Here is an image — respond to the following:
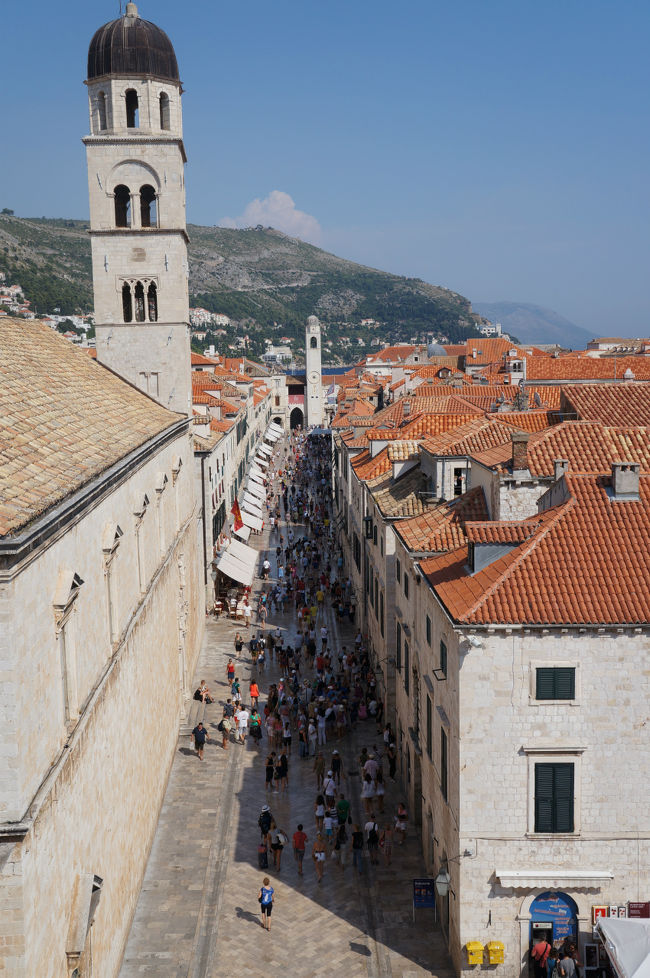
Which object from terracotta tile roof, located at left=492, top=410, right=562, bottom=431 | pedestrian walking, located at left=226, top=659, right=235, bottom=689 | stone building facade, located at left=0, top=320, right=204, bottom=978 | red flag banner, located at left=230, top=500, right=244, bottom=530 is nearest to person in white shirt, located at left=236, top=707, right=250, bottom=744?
stone building facade, located at left=0, top=320, right=204, bottom=978

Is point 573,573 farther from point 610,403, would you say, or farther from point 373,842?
point 610,403

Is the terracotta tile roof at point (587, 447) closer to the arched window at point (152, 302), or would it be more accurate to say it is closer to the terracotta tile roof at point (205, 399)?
the arched window at point (152, 302)

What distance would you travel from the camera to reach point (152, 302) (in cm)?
3812

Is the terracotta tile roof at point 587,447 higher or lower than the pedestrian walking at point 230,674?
higher

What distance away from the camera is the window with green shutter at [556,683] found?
704 inches

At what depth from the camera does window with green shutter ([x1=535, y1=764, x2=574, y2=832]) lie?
17969 millimetres

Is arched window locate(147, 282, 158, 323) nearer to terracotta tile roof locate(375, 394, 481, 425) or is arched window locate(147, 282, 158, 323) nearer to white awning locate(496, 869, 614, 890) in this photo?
terracotta tile roof locate(375, 394, 481, 425)

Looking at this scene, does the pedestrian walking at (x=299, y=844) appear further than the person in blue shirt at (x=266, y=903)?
Yes

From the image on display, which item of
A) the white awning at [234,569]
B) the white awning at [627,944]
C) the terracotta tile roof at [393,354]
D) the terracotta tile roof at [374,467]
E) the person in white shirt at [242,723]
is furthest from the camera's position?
the terracotta tile roof at [393,354]

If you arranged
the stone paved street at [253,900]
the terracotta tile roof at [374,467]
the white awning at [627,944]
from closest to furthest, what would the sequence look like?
the white awning at [627,944] < the stone paved street at [253,900] < the terracotta tile roof at [374,467]

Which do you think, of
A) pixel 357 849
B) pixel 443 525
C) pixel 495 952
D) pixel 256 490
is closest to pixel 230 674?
pixel 443 525

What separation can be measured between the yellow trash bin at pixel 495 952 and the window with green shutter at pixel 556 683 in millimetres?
4717

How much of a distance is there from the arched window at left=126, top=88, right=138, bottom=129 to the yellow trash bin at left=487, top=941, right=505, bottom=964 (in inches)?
1180

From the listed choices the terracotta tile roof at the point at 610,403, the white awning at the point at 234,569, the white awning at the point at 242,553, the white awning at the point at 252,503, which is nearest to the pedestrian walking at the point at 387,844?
the terracotta tile roof at the point at 610,403
